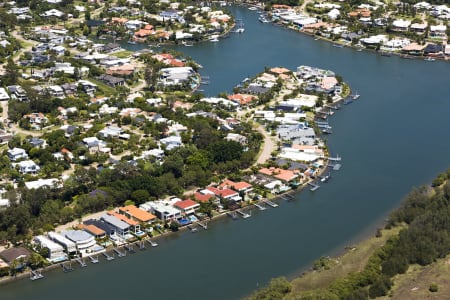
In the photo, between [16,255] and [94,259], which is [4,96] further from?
[94,259]

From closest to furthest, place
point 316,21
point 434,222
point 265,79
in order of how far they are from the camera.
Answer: point 434,222
point 265,79
point 316,21

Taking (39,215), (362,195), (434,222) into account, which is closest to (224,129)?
(362,195)

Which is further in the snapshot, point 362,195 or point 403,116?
point 403,116

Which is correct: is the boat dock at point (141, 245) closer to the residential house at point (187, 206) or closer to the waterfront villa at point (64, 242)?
the waterfront villa at point (64, 242)

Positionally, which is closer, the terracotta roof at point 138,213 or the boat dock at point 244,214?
the terracotta roof at point 138,213

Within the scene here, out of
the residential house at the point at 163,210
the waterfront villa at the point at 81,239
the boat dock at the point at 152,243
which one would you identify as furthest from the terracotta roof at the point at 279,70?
the waterfront villa at the point at 81,239

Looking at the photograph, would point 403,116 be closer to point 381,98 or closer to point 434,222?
point 381,98

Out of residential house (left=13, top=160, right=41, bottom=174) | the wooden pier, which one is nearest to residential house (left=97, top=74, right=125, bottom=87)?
residential house (left=13, top=160, right=41, bottom=174)

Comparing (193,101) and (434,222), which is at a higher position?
(434,222)
